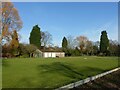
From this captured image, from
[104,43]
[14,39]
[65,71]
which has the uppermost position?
[104,43]

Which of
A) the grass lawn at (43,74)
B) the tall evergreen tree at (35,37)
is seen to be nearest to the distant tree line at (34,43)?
the tall evergreen tree at (35,37)

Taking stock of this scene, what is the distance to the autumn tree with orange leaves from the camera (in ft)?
150

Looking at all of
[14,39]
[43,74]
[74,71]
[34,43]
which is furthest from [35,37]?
[43,74]

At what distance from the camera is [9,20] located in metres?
47.8

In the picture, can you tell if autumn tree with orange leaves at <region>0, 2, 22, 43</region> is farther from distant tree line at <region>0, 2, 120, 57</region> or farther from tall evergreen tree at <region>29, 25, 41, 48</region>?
tall evergreen tree at <region>29, 25, 41, 48</region>

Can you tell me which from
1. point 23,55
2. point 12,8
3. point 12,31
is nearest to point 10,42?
point 12,31

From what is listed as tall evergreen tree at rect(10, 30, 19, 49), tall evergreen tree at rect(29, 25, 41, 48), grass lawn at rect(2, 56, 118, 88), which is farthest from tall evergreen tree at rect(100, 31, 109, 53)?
grass lawn at rect(2, 56, 118, 88)

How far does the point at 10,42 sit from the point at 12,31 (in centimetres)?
244

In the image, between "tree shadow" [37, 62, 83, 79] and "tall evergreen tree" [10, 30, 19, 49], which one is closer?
"tree shadow" [37, 62, 83, 79]

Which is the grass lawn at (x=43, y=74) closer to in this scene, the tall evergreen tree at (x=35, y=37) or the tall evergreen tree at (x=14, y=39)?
the tall evergreen tree at (x=14, y=39)

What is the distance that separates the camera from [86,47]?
104 meters

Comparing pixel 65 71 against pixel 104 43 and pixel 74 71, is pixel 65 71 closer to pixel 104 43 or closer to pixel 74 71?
pixel 74 71

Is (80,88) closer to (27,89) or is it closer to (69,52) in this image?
(27,89)

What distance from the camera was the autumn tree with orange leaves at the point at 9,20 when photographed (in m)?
45.7
